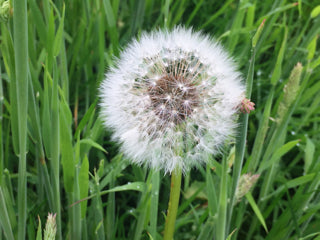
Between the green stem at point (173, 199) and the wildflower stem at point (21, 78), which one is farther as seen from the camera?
the green stem at point (173, 199)

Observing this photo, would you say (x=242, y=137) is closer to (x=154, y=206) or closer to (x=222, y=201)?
(x=222, y=201)

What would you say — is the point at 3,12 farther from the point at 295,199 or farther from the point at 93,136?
the point at 295,199

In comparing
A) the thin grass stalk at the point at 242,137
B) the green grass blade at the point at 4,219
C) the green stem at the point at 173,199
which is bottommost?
the green grass blade at the point at 4,219

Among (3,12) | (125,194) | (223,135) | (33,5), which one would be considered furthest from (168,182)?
(3,12)

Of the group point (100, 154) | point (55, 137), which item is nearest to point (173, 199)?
point (55, 137)

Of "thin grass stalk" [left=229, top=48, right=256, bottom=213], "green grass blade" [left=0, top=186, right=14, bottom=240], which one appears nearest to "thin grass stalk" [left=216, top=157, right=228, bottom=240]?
"thin grass stalk" [left=229, top=48, right=256, bottom=213]

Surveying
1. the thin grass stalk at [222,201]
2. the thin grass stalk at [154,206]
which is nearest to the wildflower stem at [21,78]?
the thin grass stalk at [154,206]

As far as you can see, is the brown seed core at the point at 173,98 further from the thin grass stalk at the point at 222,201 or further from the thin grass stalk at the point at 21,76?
the thin grass stalk at the point at 21,76
